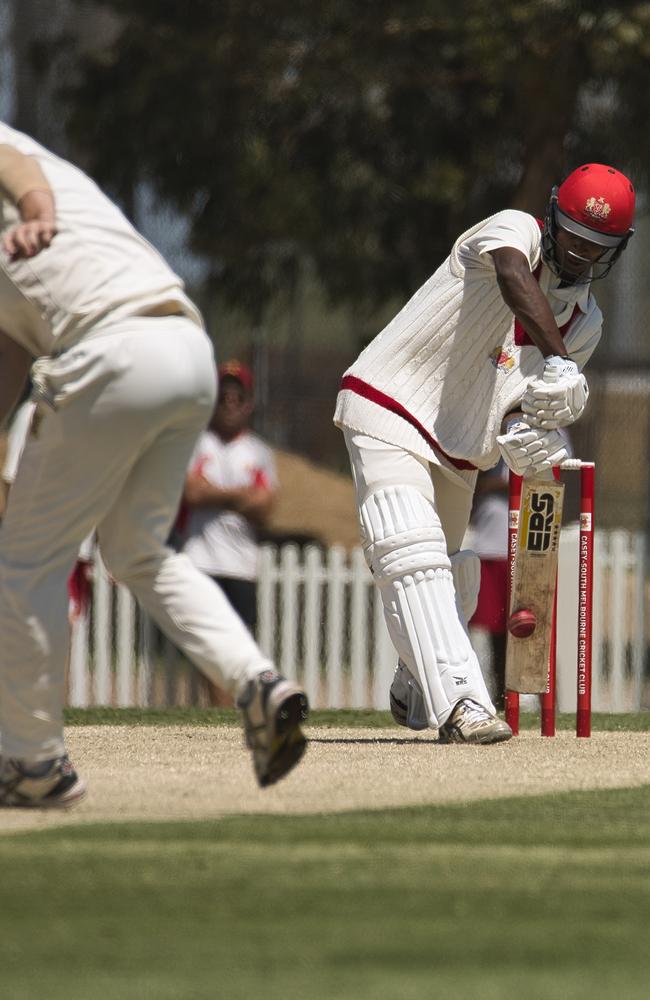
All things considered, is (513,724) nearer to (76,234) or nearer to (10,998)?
(76,234)

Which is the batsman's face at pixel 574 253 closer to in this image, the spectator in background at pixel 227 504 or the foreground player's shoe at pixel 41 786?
the foreground player's shoe at pixel 41 786

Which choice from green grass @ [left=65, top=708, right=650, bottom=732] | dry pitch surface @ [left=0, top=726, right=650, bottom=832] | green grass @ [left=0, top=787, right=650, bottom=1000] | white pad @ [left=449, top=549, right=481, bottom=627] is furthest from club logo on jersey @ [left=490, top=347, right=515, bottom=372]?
green grass @ [left=0, top=787, right=650, bottom=1000]

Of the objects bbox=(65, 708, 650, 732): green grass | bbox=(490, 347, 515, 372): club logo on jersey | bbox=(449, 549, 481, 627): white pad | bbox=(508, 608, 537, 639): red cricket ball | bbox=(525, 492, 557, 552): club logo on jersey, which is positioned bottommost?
bbox=(65, 708, 650, 732): green grass

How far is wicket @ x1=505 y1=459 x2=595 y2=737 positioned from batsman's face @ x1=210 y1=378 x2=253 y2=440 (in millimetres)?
4404

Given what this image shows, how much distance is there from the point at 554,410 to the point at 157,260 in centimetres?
198

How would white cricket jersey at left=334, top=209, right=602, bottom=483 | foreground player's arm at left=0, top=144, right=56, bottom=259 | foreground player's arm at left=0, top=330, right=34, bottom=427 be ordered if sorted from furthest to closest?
white cricket jersey at left=334, top=209, right=602, bottom=483
foreground player's arm at left=0, top=330, right=34, bottom=427
foreground player's arm at left=0, top=144, right=56, bottom=259

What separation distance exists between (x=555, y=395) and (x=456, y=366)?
1.44 ft

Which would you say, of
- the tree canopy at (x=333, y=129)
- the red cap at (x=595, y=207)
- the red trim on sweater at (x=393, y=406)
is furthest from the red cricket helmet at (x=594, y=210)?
the tree canopy at (x=333, y=129)

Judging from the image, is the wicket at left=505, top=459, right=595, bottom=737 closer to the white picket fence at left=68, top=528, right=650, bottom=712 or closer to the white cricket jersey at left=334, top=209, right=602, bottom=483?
the white cricket jersey at left=334, top=209, right=602, bottom=483

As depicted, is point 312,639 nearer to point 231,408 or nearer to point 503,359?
point 231,408

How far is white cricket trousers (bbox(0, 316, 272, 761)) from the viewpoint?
13.7 feet

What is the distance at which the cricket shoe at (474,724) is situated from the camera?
19.6ft

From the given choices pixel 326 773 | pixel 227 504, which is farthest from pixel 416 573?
pixel 227 504

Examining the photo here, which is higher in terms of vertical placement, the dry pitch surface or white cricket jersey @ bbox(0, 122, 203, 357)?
white cricket jersey @ bbox(0, 122, 203, 357)
